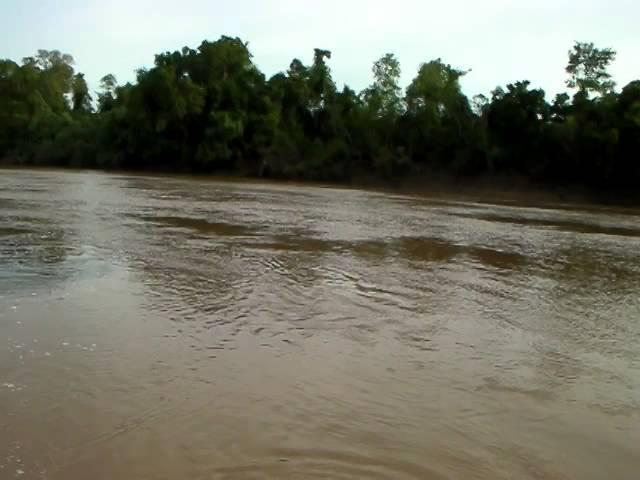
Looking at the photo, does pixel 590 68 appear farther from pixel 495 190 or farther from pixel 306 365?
pixel 306 365

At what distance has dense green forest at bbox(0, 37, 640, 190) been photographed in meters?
47.5

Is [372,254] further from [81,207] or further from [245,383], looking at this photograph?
[81,207]

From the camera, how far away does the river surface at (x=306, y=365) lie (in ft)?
13.6

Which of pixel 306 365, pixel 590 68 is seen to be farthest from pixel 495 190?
pixel 306 365

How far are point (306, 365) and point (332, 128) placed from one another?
59.8 m

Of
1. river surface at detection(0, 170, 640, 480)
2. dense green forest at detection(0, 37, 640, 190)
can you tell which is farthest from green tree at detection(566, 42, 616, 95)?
river surface at detection(0, 170, 640, 480)

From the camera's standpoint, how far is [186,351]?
608cm

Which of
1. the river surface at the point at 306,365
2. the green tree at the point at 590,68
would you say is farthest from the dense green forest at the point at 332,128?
the river surface at the point at 306,365

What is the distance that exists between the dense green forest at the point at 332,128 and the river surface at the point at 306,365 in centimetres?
3662

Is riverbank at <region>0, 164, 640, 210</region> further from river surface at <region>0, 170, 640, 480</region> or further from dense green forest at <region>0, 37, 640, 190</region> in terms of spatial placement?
river surface at <region>0, 170, 640, 480</region>

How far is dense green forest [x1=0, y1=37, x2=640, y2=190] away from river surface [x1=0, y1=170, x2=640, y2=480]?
3662cm

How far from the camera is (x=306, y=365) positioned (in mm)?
5938

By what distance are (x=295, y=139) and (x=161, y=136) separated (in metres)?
13.0

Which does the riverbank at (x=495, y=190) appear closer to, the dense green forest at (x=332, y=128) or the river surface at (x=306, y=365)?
the dense green forest at (x=332, y=128)
